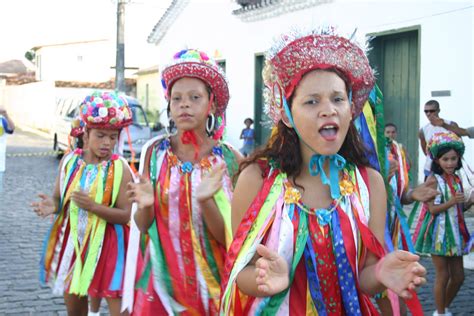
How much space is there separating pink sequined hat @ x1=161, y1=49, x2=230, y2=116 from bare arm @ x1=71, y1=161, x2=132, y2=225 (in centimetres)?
89

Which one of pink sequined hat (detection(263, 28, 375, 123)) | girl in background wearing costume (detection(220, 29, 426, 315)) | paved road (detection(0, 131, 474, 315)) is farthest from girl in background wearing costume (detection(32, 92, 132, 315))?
pink sequined hat (detection(263, 28, 375, 123))

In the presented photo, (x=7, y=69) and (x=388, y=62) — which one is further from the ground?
(x=7, y=69)

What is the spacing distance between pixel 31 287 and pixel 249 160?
4.42 metres

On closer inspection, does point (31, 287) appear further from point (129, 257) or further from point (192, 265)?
point (192, 265)

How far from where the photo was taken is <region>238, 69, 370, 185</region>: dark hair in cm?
275

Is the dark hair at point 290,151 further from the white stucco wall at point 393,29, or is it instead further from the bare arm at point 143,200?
the white stucco wall at point 393,29

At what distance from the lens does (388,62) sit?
13031mm

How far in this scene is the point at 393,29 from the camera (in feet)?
41.0

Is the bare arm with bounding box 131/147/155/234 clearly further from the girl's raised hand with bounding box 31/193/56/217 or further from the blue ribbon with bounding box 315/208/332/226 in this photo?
the blue ribbon with bounding box 315/208/332/226

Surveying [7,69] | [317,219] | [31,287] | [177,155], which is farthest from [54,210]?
[7,69]

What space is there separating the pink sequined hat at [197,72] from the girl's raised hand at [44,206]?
50.5 inches

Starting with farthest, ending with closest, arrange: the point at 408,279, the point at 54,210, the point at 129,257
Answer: the point at 54,210 → the point at 129,257 → the point at 408,279

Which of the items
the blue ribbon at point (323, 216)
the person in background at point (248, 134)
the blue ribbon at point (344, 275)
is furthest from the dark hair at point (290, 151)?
the person in background at point (248, 134)

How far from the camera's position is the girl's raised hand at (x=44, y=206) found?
461cm
